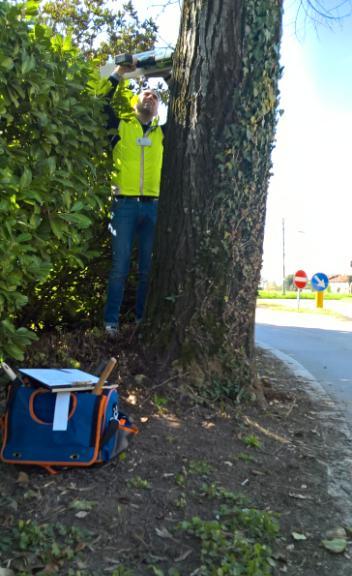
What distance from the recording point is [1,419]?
3324mm

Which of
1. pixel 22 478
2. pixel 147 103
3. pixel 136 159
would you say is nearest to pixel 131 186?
pixel 136 159

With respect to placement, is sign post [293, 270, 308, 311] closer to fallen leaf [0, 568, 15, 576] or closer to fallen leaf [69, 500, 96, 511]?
fallen leaf [69, 500, 96, 511]

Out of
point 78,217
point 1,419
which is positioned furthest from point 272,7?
point 1,419

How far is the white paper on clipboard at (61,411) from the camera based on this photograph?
9.93 feet

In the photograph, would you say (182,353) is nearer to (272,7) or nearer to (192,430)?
(192,430)

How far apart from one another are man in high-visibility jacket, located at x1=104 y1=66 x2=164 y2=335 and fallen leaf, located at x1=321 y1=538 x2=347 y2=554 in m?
2.61

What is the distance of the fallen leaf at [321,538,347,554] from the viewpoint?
2.65 metres

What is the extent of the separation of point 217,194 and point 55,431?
2088mm

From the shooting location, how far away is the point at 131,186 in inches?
195

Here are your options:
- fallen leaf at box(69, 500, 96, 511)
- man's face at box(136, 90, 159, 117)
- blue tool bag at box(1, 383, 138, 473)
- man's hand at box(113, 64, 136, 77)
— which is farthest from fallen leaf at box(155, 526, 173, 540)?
man's hand at box(113, 64, 136, 77)

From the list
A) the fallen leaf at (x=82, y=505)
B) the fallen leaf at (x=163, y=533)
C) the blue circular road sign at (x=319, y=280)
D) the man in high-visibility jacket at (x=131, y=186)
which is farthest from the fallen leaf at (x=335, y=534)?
the blue circular road sign at (x=319, y=280)

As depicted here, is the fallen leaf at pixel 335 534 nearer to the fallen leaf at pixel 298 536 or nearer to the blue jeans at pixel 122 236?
the fallen leaf at pixel 298 536

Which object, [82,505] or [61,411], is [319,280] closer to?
[61,411]

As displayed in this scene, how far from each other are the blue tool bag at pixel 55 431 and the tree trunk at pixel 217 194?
1184 millimetres
